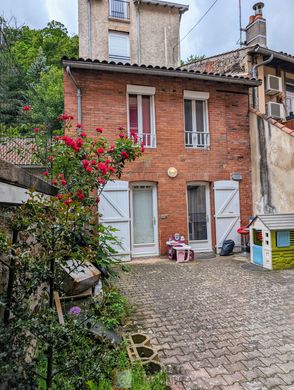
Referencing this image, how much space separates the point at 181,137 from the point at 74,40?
19.9 metres

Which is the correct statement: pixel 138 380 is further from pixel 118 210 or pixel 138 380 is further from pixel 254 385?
pixel 118 210

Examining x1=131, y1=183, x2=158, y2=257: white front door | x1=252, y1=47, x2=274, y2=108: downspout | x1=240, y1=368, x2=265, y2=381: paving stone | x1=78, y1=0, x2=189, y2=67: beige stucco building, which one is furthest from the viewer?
x1=78, y1=0, x2=189, y2=67: beige stucco building

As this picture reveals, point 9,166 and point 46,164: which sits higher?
point 46,164

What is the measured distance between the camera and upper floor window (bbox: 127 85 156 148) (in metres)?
8.09

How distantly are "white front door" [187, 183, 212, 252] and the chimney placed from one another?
261 inches

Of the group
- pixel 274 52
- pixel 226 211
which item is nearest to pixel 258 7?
pixel 274 52

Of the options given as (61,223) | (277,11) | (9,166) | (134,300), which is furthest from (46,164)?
(277,11)

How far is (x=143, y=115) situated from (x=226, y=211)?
13.2 ft

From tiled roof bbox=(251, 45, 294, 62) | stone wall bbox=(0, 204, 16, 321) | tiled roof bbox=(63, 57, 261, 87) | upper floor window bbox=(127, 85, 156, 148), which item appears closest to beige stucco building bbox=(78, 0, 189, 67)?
tiled roof bbox=(251, 45, 294, 62)

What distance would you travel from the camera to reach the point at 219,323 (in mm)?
3561

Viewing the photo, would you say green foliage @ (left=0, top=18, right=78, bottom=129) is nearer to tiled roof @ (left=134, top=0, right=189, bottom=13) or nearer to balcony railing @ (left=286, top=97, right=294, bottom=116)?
tiled roof @ (left=134, top=0, right=189, bottom=13)

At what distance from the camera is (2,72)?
3.03m

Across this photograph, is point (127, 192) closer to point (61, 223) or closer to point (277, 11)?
point (61, 223)

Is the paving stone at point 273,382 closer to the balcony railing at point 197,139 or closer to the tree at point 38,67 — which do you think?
the balcony railing at point 197,139
